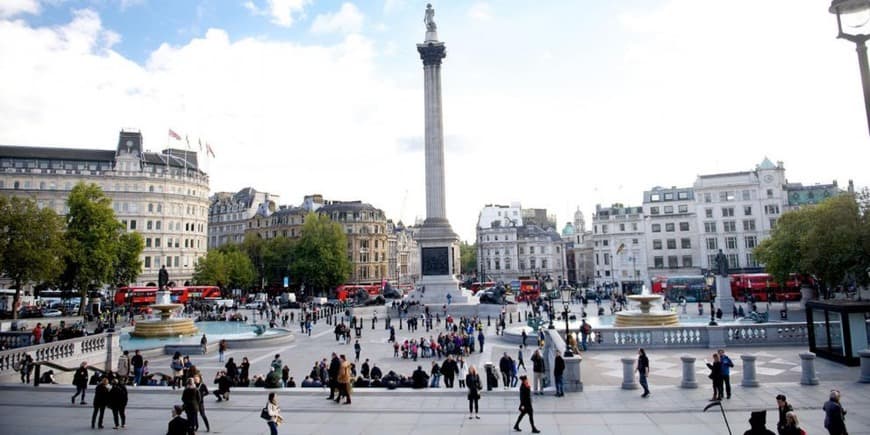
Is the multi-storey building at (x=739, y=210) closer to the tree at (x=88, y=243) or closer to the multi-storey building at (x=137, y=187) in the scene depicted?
the tree at (x=88, y=243)

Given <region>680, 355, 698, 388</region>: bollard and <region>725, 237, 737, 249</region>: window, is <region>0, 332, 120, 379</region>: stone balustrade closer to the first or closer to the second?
<region>680, 355, 698, 388</region>: bollard

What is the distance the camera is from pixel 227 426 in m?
12.7

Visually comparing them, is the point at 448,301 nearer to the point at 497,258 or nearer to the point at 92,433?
the point at 92,433

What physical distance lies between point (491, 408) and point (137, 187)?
74.5m

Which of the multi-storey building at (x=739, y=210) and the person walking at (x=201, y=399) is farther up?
the multi-storey building at (x=739, y=210)

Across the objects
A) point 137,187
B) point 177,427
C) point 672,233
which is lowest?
point 177,427

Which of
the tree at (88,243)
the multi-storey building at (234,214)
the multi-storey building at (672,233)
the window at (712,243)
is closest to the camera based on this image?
the tree at (88,243)

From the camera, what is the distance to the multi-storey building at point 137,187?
225ft

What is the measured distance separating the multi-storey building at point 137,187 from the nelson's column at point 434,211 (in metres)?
41.8

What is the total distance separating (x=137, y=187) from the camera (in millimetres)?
73688

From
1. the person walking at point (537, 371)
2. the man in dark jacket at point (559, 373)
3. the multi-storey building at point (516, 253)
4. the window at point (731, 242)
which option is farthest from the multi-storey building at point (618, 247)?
the man in dark jacket at point (559, 373)

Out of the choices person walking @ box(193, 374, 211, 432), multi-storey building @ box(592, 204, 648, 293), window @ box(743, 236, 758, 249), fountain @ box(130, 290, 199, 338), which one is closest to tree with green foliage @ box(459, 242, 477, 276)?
multi-storey building @ box(592, 204, 648, 293)

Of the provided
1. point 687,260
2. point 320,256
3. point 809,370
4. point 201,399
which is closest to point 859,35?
point 809,370

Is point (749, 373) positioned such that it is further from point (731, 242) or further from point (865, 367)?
point (731, 242)
